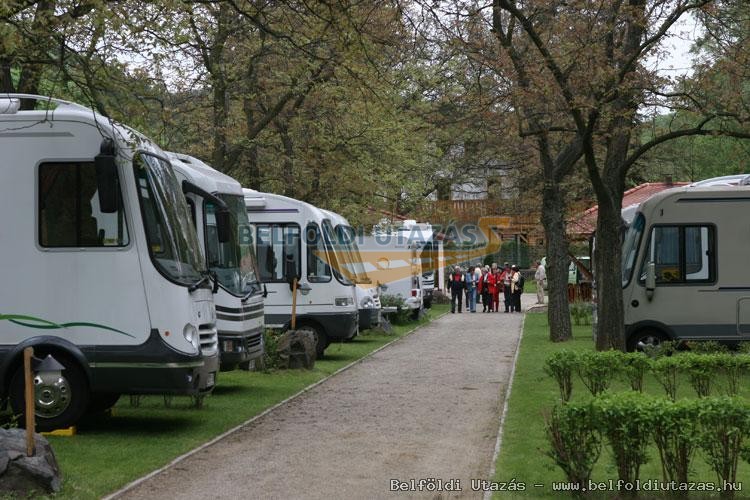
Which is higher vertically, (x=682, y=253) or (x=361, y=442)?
(x=682, y=253)

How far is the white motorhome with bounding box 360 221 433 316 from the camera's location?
35969mm

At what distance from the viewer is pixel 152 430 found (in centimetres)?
1270

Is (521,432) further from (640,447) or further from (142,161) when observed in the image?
(142,161)

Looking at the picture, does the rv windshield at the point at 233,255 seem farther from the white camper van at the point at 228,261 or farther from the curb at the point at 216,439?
the curb at the point at 216,439

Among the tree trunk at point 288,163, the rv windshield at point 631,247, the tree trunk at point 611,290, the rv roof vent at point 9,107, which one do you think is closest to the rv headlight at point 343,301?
the tree trunk at point 288,163

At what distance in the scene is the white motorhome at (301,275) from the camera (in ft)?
75.8

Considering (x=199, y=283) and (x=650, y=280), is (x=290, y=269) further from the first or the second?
(x=199, y=283)

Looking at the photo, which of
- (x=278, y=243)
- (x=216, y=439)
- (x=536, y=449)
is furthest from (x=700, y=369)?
(x=278, y=243)

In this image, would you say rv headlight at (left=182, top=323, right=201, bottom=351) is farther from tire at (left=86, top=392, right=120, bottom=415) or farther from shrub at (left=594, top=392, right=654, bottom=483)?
shrub at (left=594, top=392, right=654, bottom=483)

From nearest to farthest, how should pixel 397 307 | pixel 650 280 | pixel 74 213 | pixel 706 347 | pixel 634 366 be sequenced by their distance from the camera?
pixel 74 213, pixel 634 366, pixel 706 347, pixel 650 280, pixel 397 307

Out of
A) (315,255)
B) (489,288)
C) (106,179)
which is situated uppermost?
(106,179)

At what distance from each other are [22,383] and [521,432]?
208 inches

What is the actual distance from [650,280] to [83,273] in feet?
37.8

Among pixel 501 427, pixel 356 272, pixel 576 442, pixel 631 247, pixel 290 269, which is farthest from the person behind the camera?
pixel 356 272
